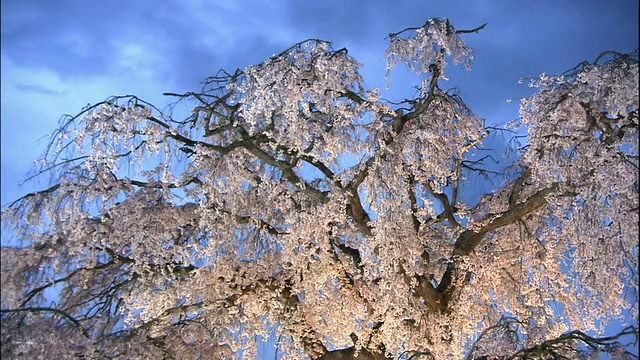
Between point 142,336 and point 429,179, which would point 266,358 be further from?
point 429,179

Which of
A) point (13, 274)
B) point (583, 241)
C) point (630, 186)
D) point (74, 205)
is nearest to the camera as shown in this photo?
point (630, 186)

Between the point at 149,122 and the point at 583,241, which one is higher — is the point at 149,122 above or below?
above

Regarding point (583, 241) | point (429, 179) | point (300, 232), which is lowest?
point (583, 241)

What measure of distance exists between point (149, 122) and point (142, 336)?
297cm

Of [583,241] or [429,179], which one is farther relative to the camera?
[429,179]

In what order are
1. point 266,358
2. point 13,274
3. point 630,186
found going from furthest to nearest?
point 266,358, point 13,274, point 630,186

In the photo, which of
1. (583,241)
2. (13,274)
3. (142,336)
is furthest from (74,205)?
(583,241)

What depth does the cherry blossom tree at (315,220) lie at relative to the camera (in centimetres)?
868

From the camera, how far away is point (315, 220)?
959 centimetres

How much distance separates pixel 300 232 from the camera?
9648 mm

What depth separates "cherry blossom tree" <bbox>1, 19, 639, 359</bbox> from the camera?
8680 mm

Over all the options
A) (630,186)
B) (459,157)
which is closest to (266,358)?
(459,157)

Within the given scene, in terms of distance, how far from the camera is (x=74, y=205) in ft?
29.8

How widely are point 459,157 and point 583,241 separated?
10.5 ft
